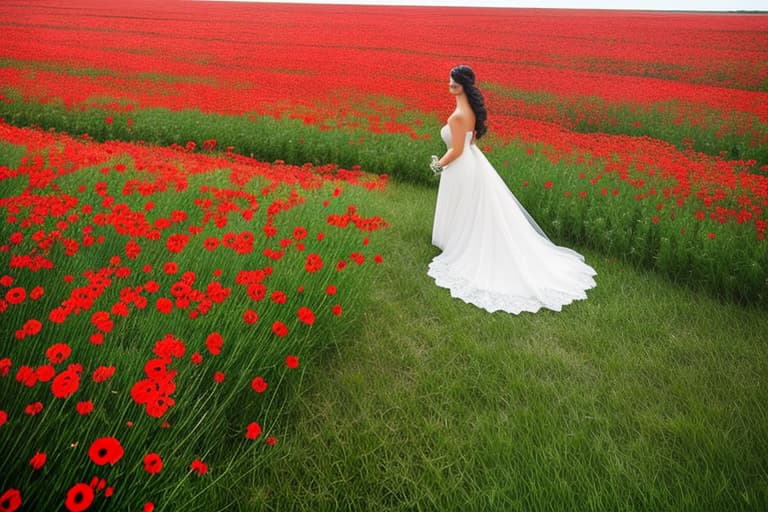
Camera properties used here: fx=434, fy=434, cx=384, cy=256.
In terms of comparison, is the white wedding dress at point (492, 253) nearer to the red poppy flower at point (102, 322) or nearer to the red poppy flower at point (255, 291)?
the red poppy flower at point (255, 291)

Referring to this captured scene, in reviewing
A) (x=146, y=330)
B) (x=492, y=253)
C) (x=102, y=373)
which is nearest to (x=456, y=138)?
(x=492, y=253)

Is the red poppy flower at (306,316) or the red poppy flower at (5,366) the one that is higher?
the red poppy flower at (5,366)

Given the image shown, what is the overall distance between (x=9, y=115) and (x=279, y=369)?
918 cm

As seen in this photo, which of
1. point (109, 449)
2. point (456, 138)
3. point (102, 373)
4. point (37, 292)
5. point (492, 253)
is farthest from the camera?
point (456, 138)

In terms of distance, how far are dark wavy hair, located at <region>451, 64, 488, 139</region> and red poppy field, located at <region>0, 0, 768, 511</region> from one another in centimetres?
144

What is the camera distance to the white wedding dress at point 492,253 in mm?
3734

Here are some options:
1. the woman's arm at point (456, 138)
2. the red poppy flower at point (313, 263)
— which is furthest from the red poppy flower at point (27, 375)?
the woman's arm at point (456, 138)

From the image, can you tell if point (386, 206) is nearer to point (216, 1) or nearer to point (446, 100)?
point (446, 100)

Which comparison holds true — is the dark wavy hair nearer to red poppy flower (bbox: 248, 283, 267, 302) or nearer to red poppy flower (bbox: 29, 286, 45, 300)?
red poppy flower (bbox: 248, 283, 267, 302)

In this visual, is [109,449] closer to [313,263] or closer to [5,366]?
[5,366]

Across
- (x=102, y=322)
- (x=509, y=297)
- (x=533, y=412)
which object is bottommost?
(x=509, y=297)

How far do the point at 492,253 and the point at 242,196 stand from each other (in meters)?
2.31

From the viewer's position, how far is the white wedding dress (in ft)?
12.3

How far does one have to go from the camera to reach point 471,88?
3.92 meters
